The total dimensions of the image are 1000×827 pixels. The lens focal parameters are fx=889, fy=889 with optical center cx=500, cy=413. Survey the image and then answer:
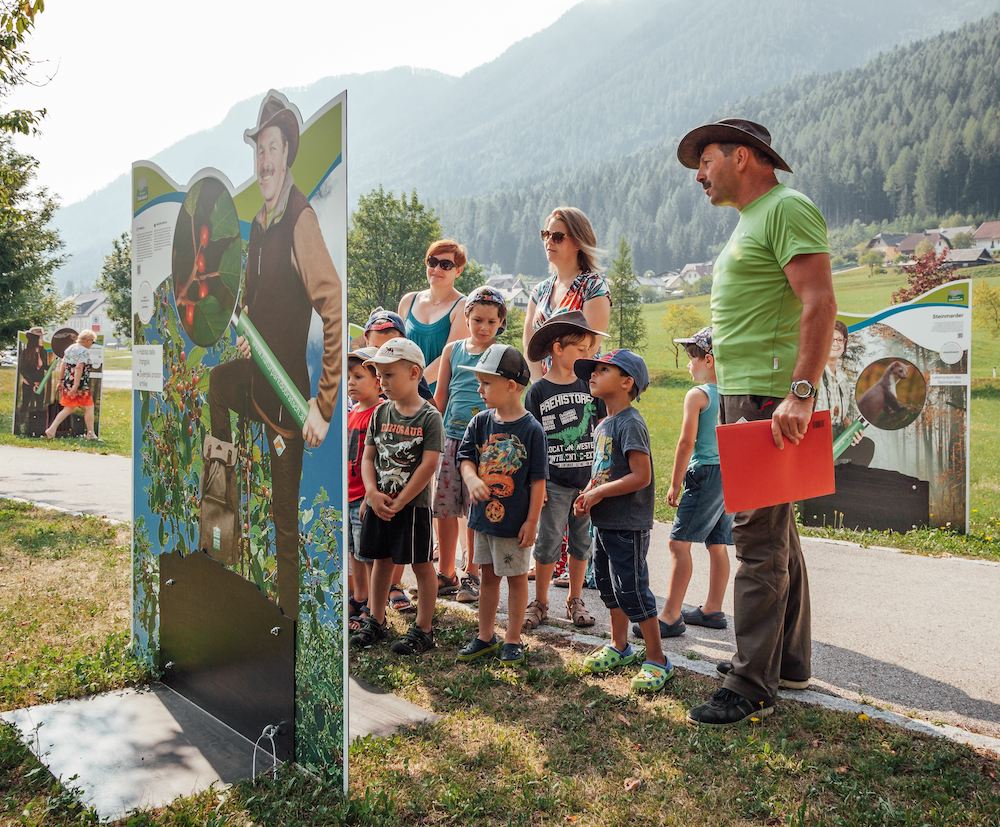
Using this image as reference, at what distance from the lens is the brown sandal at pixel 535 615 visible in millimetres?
4852

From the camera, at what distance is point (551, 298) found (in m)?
5.41

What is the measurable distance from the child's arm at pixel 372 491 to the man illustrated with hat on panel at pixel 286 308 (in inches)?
39.8

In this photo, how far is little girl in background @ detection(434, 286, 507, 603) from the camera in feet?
17.0

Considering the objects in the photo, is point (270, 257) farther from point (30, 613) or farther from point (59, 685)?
point (30, 613)

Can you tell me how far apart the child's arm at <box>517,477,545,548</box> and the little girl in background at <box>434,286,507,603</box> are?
1.01m

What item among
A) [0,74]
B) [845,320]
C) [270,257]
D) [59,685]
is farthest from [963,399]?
[0,74]

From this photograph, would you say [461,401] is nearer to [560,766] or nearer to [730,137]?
[730,137]

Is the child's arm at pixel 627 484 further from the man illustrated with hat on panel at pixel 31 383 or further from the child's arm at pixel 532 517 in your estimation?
the man illustrated with hat on panel at pixel 31 383

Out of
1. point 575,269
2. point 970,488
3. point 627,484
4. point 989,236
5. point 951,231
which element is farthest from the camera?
point 951,231

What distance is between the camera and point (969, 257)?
6181 cm

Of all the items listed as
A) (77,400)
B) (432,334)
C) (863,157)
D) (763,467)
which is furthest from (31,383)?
(863,157)

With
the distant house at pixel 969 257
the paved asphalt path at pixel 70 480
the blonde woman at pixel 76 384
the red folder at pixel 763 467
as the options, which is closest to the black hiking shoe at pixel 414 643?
the red folder at pixel 763 467

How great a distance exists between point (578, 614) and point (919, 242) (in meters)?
74.2

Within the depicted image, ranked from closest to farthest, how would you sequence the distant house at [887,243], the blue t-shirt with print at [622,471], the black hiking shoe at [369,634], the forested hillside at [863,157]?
the blue t-shirt with print at [622,471] → the black hiking shoe at [369,634] → the distant house at [887,243] → the forested hillside at [863,157]
